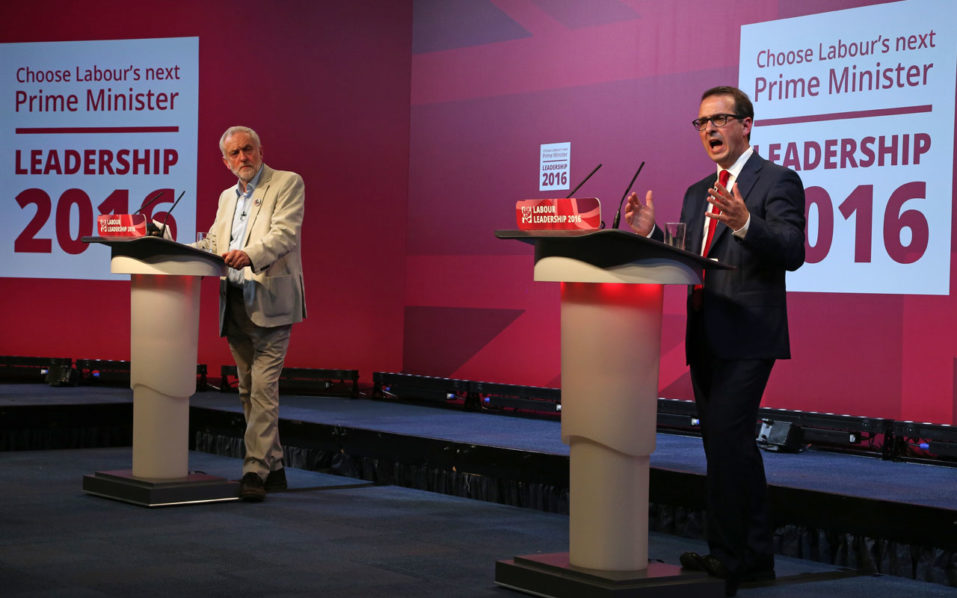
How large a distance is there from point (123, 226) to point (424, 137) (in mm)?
3233

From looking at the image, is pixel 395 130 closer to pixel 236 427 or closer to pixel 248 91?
pixel 248 91

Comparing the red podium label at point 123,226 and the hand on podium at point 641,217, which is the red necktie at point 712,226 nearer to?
the hand on podium at point 641,217

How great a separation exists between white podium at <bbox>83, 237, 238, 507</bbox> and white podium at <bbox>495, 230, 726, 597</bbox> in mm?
1892

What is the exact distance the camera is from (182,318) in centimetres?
432

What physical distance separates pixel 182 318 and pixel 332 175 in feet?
10.5

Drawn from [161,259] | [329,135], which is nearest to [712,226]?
[161,259]

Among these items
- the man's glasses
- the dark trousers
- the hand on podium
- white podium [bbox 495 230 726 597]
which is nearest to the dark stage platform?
the dark trousers

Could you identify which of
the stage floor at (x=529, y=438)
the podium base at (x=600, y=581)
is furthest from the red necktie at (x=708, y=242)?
the stage floor at (x=529, y=438)

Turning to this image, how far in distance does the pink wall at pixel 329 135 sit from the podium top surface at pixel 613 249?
182 inches

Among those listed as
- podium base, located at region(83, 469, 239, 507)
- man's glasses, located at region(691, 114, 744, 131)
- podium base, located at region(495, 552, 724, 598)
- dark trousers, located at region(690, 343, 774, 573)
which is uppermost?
man's glasses, located at region(691, 114, 744, 131)

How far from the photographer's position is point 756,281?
9.49 feet

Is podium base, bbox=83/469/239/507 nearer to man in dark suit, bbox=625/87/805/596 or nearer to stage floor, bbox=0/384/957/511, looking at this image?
stage floor, bbox=0/384/957/511

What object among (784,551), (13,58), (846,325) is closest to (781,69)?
(846,325)

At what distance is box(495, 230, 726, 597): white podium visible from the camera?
8.91 ft
